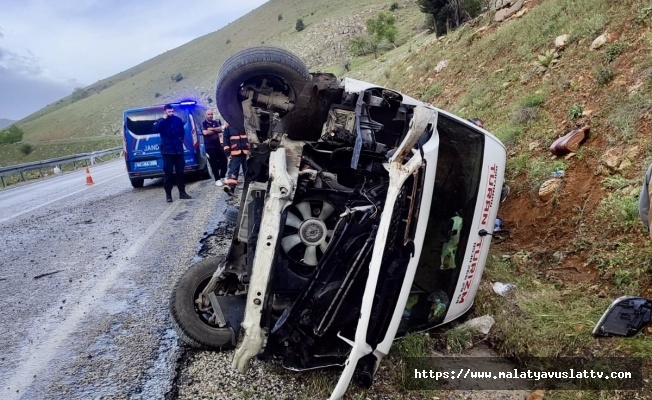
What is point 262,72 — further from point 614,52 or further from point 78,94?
point 78,94

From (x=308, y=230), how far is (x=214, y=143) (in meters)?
6.91

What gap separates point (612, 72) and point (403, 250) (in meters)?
4.91

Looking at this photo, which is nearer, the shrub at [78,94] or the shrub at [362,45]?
the shrub at [362,45]

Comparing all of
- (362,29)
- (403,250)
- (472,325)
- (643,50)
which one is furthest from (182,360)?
(362,29)

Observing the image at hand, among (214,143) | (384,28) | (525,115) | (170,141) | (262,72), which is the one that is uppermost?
(384,28)

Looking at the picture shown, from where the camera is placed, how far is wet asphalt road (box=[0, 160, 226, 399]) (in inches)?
108

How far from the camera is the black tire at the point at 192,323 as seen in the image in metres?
3.00

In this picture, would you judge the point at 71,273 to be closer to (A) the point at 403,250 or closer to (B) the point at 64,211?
(A) the point at 403,250

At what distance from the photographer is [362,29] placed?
5291cm

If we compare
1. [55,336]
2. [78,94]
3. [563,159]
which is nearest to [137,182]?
[55,336]

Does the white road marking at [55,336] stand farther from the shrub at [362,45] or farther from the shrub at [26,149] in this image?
the shrub at [26,149]

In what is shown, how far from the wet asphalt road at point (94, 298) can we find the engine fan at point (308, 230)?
1009 millimetres

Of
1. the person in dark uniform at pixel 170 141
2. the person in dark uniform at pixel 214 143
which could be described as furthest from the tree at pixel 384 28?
the person in dark uniform at pixel 170 141

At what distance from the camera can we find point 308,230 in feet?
9.15
